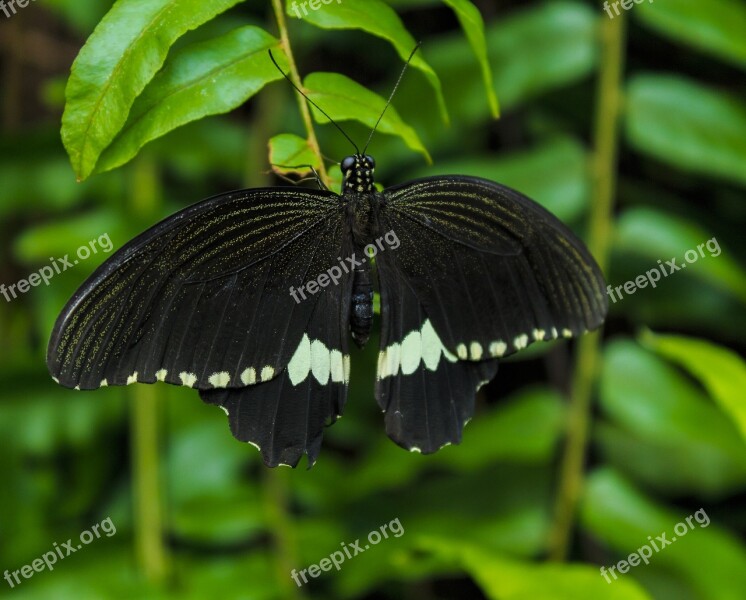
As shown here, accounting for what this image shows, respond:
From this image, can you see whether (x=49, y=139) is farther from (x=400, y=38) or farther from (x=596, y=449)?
(x=596, y=449)

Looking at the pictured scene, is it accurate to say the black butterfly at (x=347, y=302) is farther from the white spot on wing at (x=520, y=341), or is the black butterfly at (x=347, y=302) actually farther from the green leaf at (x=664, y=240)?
the green leaf at (x=664, y=240)

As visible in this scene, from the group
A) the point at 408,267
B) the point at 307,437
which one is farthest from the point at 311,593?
the point at 408,267

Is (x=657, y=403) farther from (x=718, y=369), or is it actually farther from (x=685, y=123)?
(x=685, y=123)

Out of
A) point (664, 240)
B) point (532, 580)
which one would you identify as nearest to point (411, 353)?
point (532, 580)
